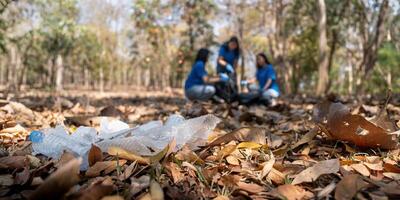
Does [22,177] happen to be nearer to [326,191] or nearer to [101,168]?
[101,168]

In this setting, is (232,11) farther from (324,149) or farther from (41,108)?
(324,149)

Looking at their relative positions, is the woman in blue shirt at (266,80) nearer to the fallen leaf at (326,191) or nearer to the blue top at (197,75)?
the blue top at (197,75)

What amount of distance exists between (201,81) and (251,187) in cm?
575

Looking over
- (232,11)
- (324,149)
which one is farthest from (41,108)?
(232,11)

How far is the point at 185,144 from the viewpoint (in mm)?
2361

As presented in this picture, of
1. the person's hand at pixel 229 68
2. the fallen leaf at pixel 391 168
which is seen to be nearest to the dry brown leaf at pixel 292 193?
the fallen leaf at pixel 391 168

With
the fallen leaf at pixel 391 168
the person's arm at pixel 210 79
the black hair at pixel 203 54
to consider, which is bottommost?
the fallen leaf at pixel 391 168

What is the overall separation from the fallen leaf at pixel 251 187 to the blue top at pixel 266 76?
5.71 metres

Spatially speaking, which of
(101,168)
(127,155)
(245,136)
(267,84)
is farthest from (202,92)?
(101,168)

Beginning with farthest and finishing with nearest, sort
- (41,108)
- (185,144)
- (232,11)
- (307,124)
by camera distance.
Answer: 1. (232,11)
2. (41,108)
3. (307,124)
4. (185,144)

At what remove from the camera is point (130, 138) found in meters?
2.21

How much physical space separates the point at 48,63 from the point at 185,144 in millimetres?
34858

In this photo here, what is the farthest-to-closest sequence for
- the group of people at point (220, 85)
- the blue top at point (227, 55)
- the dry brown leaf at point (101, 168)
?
the blue top at point (227, 55), the group of people at point (220, 85), the dry brown leaf at point (101, 168)

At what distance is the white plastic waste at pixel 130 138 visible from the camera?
7.22 ft
